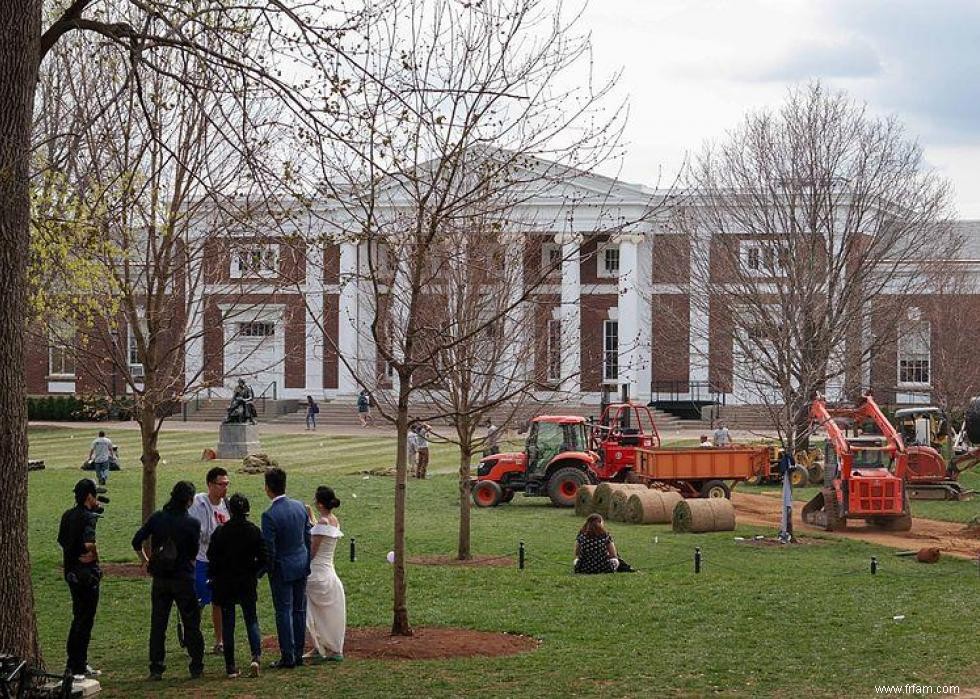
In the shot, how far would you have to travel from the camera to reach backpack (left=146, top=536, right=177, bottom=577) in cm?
1211

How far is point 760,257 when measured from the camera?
33625 mm

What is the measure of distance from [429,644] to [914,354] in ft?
117

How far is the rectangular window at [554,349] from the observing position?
1050 inches

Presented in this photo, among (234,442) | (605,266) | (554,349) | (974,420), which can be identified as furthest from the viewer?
(605,266)

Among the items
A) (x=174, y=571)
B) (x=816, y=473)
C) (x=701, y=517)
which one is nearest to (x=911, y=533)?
(x=701, y=517)

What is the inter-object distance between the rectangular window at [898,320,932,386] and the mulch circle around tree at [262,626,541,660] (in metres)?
25.5

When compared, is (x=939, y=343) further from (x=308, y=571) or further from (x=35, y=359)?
(x=35, y=359)

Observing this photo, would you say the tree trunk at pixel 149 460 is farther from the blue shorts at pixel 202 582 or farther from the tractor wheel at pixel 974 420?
the tractor wheel at pixel 974 420

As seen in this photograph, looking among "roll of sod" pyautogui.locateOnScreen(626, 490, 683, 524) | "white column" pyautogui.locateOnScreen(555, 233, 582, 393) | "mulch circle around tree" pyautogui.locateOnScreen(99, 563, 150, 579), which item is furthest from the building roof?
"mulch circle around tree" pyautogui.locateOnScreen(99, 563, 150, 579)

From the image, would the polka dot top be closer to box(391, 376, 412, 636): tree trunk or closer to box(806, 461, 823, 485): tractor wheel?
box(391, 376, 412, 636): tree trunk

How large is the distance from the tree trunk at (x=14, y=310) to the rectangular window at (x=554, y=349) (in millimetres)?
15152

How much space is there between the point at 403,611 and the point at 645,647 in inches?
96.5
